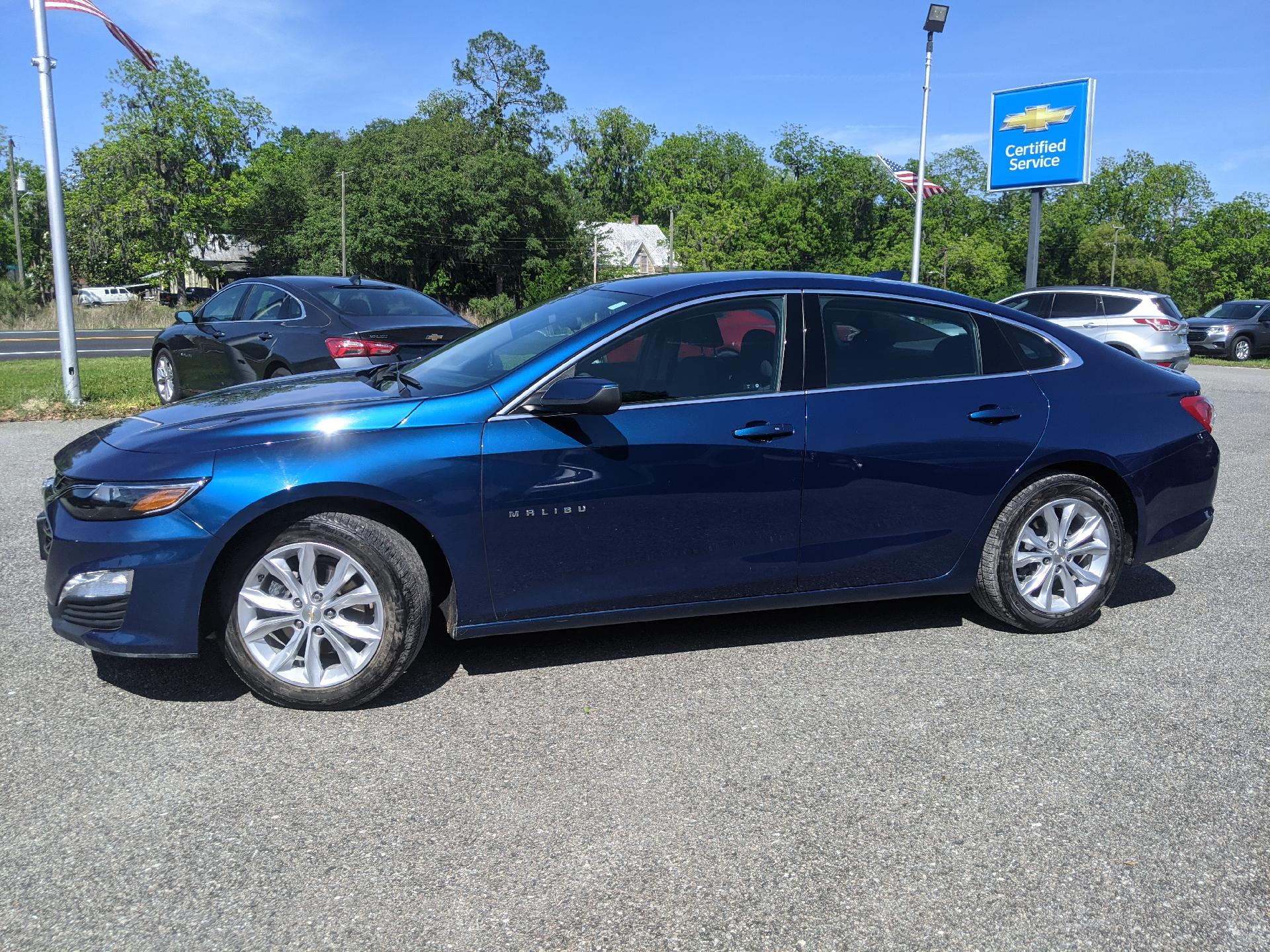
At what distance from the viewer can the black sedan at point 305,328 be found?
8.88m

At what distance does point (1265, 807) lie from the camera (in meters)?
3.17

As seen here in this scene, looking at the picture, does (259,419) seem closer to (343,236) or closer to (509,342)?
(509,342)

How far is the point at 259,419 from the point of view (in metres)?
3.88

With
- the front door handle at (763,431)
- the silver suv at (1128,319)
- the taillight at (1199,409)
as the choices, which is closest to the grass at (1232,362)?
the silver suv at (1128,319)

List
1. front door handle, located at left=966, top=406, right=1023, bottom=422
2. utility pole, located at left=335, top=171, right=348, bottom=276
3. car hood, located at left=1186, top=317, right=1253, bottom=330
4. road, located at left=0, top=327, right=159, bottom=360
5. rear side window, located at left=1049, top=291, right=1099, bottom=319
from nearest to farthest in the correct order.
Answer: front door handle, located at left=966, top=406, right=1023, bottom=422, rear side window, located at left=1049, top=291, right=1099, bottom=319, road, located at left=0, top=327, right=159, bottom=360, car hood, located at left=1186, top=317, right=1253, bottom=330, utility pole, located at left=335, top=171, right=348, bottom=276

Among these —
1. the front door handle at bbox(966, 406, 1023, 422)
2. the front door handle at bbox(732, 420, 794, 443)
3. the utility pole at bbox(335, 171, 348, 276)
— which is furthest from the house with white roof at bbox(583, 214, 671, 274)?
the front door handle at bbox(732, 420, 794, 443)

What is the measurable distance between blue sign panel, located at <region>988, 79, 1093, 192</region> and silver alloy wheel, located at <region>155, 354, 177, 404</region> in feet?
91.2

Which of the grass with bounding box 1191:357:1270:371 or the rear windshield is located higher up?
the rear windshield

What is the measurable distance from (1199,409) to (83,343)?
3307cm

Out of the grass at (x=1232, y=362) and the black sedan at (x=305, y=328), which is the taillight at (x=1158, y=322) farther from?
the black sedan at (x=305, y=328)

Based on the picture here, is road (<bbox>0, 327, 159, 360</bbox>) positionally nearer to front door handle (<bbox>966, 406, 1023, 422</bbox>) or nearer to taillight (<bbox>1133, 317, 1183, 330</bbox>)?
taillight (<bbox>1133, 317, 1183, 330</bbox>)

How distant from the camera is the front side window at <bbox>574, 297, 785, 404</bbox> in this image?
4.09m

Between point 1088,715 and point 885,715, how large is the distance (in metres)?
0.74

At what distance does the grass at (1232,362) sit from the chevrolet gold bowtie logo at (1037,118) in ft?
27.7
